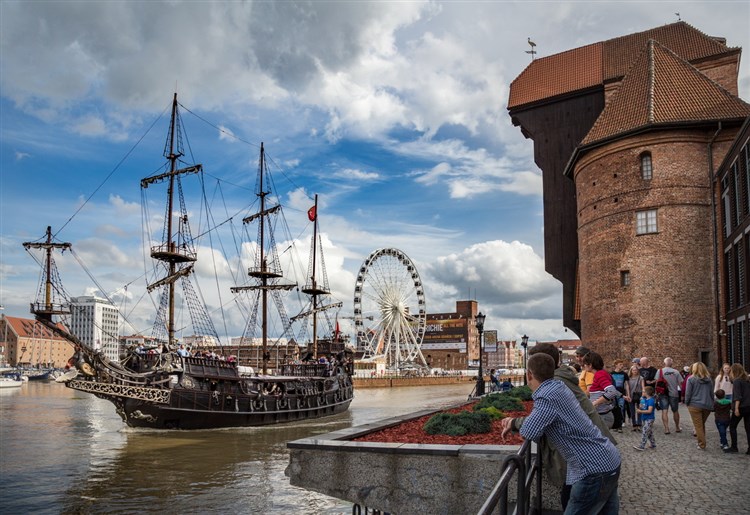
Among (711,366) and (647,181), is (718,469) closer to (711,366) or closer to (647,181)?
(711,366)

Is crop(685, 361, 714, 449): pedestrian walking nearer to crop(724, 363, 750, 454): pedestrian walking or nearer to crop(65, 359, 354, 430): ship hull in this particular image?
crop(724, 363, 750, 454): pedestrian walking

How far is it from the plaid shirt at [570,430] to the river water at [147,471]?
4.91 meters

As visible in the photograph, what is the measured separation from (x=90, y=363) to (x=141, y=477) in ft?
49.2

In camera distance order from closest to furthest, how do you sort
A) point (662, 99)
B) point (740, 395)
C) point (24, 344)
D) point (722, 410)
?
point (740, 395) < point (722, 410) < point (662, 99) < point (24, 344)

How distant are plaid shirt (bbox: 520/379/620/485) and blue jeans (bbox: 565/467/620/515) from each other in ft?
0.14

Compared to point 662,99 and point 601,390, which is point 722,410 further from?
point 662,99

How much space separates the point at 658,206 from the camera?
109ft

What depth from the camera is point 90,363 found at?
107ft

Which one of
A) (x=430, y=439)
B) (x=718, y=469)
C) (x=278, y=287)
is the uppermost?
(x=278, y=287)

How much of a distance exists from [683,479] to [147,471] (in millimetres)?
15394

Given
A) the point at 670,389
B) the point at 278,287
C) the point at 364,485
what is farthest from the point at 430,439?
the point at 278,287

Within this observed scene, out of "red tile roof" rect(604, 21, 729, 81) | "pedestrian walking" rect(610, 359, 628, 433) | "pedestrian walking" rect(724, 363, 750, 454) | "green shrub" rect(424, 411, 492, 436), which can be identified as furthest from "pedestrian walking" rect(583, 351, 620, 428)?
"red tile roof" rect(604, 21, 729, 81)

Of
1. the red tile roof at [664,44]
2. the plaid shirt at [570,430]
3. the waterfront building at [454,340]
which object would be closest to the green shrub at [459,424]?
the plaid shirt at [570,430]

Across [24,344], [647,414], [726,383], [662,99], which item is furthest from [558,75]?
[24,344]
